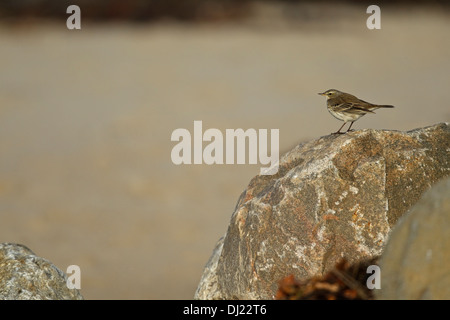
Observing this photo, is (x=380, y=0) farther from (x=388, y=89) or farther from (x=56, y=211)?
(x=56, y=211)

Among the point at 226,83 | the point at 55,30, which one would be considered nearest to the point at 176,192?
the point at 226,83

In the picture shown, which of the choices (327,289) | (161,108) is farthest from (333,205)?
(161,108)

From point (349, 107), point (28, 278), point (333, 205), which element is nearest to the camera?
point (333, 205)

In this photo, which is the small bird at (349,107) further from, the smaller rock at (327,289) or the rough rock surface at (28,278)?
the rough rock surface at (28,278)

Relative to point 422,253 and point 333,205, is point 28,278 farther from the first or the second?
point 422,253

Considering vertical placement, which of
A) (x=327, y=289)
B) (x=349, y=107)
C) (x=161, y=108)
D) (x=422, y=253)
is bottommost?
(x=327, y=289)

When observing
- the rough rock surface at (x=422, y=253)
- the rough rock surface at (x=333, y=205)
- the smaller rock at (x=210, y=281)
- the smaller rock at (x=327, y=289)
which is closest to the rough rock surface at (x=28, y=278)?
the smaller rock at (x=210, y=281)

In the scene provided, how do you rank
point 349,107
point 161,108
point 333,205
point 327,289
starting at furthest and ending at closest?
point 161,108 < point 349,107 < point 333,205 < point 327,289
